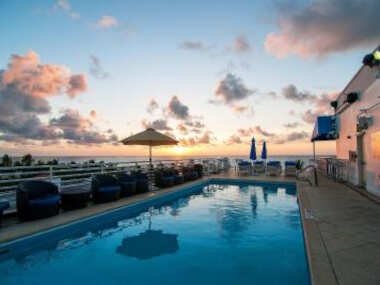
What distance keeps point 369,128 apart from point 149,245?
617 cm

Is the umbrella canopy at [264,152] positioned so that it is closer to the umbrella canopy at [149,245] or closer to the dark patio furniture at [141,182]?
the dark patio furniture at [141,182]

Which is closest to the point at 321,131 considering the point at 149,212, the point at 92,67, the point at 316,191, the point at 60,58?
the point at 316,191

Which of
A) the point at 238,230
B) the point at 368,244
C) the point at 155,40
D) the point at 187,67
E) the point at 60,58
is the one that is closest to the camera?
the point at 368,244

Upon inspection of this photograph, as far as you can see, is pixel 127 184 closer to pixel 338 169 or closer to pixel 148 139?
pixel 148 139

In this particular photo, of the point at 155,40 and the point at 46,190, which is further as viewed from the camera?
the point at 155,40

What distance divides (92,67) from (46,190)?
222 inches

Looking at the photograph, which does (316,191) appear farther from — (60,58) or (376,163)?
(60,58)

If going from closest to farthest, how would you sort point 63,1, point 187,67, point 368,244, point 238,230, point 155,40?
1. point 368,244
2. point 238,230
3. point 63,1
4. point 155,40
5. point 187,67

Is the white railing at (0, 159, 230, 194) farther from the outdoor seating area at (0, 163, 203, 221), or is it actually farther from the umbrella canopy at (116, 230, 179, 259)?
the umbrella canopy at (116, 230, 179, 259)

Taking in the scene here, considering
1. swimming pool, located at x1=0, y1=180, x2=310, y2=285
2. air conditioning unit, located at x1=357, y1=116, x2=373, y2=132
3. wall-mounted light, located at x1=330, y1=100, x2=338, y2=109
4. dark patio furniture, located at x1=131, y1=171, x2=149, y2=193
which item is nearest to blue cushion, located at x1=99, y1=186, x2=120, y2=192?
swimming pool, located at x1=0, y1=180, x2=310, y2=285

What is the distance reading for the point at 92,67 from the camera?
934 cm

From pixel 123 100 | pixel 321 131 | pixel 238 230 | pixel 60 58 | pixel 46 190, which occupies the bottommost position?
pixel 238 230

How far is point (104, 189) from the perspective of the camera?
20.5ft

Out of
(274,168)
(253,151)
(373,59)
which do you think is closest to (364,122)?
(373,59)
